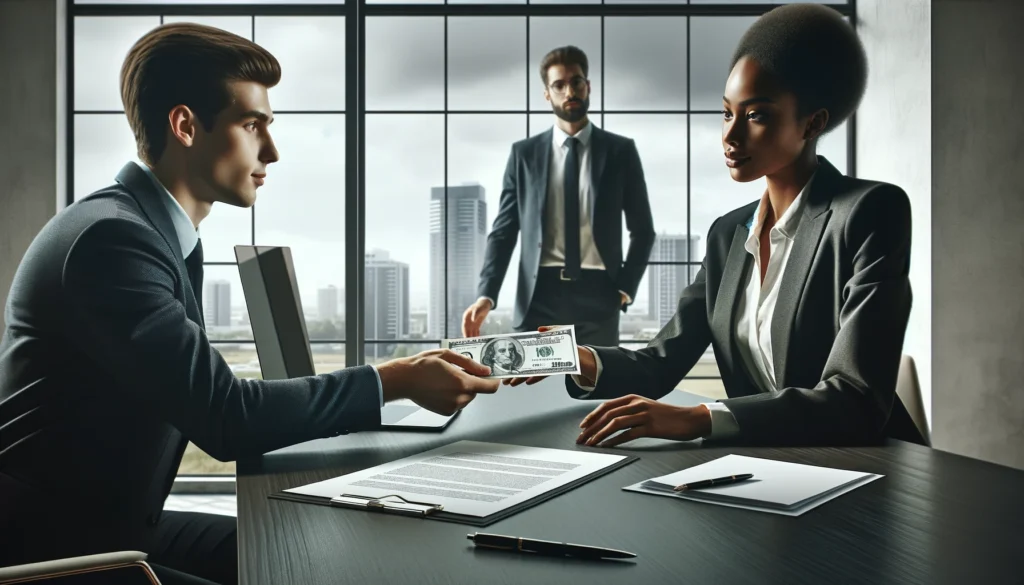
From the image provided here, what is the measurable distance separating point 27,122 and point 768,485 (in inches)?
169

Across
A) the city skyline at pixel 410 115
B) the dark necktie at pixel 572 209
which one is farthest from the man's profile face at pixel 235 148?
the city skyline at pixel 410 115

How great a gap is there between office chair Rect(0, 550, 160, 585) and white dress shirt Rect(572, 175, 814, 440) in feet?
3.57

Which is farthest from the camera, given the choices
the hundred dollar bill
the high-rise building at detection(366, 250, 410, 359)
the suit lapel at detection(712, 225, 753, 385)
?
the high-rise building at detection(366, 250, 410, 359)

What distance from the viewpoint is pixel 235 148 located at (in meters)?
1.50

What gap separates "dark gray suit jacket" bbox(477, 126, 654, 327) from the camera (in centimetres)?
379

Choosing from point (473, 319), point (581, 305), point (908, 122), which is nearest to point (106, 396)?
point (473, 319)

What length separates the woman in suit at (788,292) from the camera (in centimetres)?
134

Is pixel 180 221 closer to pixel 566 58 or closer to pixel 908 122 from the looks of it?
pixel 566 58

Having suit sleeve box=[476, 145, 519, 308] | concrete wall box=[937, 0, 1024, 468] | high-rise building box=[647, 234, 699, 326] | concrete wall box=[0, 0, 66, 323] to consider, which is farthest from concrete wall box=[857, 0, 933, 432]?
concrete wall box=[0, 0, 66, 323]

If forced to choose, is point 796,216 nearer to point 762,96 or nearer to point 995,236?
point 762,96

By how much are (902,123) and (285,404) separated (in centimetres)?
386

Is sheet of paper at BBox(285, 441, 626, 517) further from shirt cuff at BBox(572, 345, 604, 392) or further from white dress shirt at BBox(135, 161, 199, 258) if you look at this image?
white dress shirt at BBox(135, 161, 199, 258)

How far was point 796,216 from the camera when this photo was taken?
69.1 inches

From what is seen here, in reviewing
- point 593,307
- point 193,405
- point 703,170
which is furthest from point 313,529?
point 703,170
